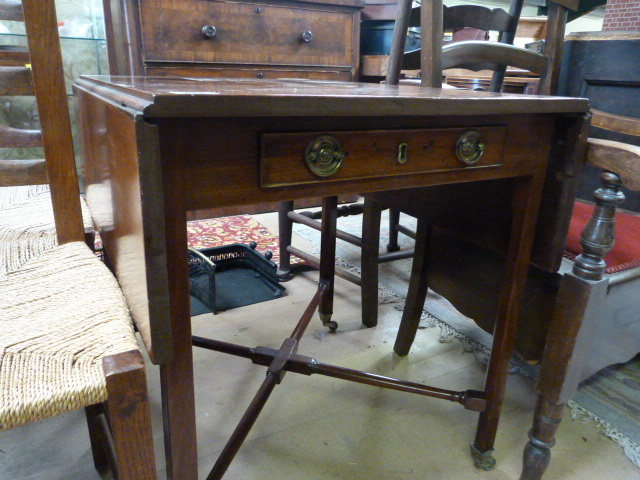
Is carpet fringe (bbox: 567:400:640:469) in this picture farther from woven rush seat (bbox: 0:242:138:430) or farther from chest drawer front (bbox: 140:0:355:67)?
chest drawer front (bbox: 140:0:355:67)

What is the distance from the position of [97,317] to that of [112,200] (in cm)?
21

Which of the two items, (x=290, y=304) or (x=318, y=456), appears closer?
(x=318, y=456)

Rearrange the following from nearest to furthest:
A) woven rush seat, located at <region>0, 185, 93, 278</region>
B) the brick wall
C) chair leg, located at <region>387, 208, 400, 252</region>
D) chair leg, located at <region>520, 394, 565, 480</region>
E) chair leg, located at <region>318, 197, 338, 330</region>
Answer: woven rush seat, located at <region>0, 185, 93, 278</region> → chair leg, located at <region>520, 394, 565, 480</region> → chair leg, located at <region>318, 197, 338, 330</region> → chair leg, located at <region>387, 208, 400, 252</region> → the brick wall

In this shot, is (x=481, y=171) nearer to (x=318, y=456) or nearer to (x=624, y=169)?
(x=624, y=169)

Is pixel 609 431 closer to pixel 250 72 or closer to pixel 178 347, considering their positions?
pixel 178 347

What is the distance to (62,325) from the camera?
2.05ft

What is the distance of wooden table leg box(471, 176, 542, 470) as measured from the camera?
0.87 meters

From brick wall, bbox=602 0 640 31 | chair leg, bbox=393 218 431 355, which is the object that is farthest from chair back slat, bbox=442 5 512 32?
brick wall, bbox=602 0 640 31

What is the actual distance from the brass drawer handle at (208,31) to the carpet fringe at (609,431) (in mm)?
1897

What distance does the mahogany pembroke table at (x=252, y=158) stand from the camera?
0.52m

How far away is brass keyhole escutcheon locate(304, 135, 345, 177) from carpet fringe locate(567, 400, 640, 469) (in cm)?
102

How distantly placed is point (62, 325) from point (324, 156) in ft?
1.34

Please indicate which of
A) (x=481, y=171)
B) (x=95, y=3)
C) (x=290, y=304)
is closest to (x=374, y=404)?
(x=290, y=304)

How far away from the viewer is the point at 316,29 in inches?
90.7
